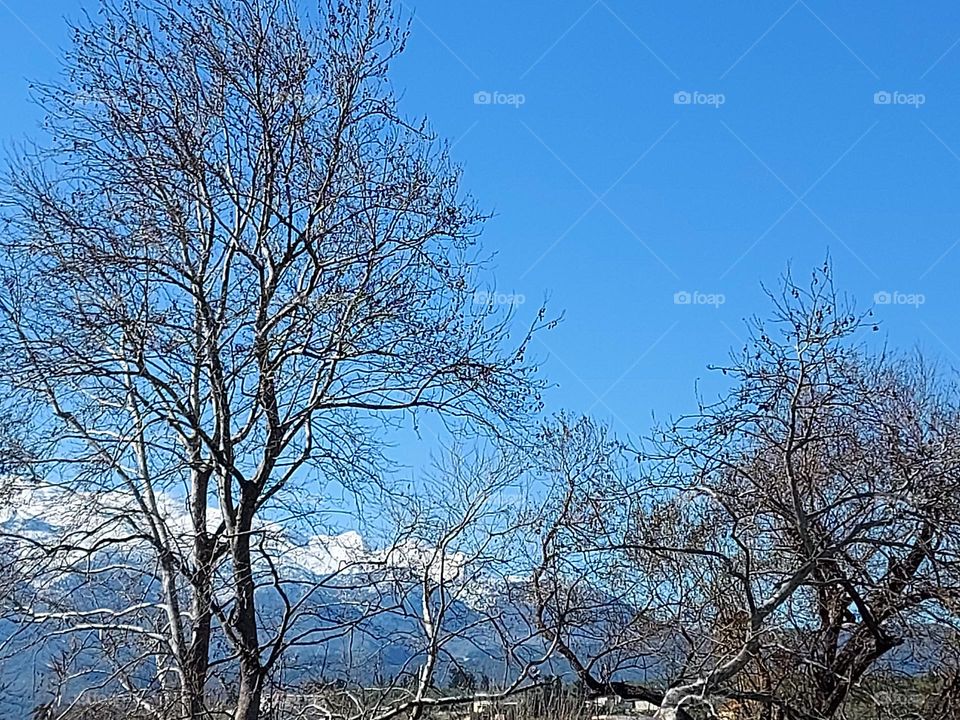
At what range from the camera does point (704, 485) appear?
7.97 meters

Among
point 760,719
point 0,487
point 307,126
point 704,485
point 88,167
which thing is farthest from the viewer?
point 760,719

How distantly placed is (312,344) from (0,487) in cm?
234

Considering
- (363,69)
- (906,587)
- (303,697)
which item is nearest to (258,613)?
(303,697)

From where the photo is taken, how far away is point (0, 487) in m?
6.47

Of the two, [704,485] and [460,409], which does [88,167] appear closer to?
[460,409]

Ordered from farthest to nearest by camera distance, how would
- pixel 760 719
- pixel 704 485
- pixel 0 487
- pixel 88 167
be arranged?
pixel 760 719, pixel 704 485, pixel 88 167, pixel 0 487

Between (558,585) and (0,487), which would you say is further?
(558,585)

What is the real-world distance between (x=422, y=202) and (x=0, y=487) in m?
3.64

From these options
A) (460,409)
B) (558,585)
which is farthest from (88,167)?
(558,585)

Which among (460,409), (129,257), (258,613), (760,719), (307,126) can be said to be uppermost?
(307,126)

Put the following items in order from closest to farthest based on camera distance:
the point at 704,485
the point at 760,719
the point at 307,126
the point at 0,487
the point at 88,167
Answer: the point at 0,487
the point at 88,167
the point at 307,126
the point at 704,485
the point at 760,719

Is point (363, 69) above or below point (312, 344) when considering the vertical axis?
above

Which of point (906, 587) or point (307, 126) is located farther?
point (906, 587)

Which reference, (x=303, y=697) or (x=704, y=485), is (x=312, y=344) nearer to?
(x=303, y=697)
